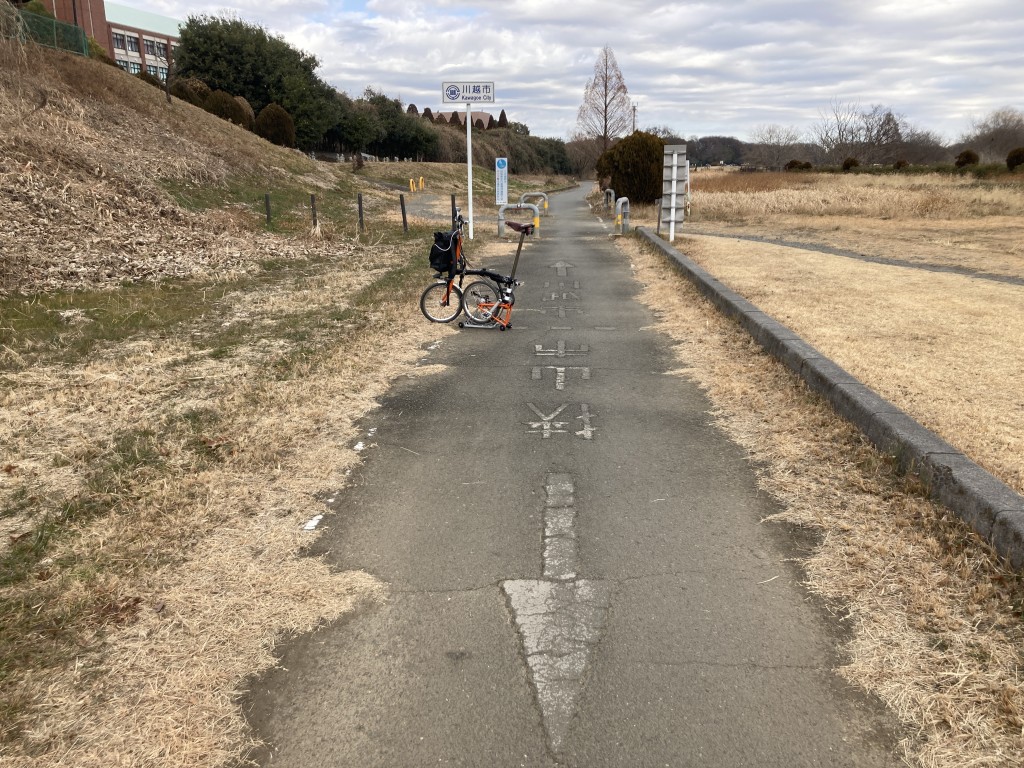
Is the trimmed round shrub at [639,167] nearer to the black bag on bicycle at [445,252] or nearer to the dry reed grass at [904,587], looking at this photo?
the black bag on bicycle at [445,252]

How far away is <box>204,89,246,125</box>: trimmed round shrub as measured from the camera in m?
33.8

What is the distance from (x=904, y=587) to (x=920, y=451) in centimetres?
115

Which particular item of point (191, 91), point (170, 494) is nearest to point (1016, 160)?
point (191, 91)

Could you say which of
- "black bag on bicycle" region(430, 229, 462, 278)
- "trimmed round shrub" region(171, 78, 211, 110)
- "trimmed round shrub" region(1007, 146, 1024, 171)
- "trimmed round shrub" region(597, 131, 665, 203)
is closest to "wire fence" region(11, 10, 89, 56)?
"trimmed round shrub" region(171, 78, 211, 110)

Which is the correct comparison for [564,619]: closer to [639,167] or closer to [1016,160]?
[639,167]

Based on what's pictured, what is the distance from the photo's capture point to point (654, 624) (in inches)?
118

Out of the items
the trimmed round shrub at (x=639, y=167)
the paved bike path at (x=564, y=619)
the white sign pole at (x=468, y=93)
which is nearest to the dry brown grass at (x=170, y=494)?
the paved bike path at (x=564, y=619)

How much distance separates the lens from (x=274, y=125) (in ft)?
123

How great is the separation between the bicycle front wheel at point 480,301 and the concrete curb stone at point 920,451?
336cm

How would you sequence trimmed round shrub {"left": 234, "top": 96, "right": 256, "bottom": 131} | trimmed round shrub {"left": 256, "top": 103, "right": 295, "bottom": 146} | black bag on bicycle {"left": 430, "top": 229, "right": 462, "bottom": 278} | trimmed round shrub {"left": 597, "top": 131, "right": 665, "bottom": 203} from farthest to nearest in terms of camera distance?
1. trimmed round shrub {"left": 256, "top": 103, "right": 295, "bottom": 146}
2. trimmed round shrub {"left": 234, "top": 96, "right": 256, "bottom": 131}
3. trimmed round shrub {"left": 597, "top": 131, "right": 665, "bottom": 203}
4. black bag on bicycle {"left": 430, "top": 229, "right": 462, "bottom": 278}

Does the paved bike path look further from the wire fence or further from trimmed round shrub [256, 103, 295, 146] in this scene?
trimmed round shrub [256, 103, 295, 146]

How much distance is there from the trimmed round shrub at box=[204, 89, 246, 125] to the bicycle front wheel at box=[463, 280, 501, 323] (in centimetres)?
2963

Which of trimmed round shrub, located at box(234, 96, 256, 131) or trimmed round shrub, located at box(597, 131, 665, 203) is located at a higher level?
trimmed round shrub, located at box(234, 96, 256, 131)

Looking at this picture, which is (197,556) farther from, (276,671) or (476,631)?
(476,631)
